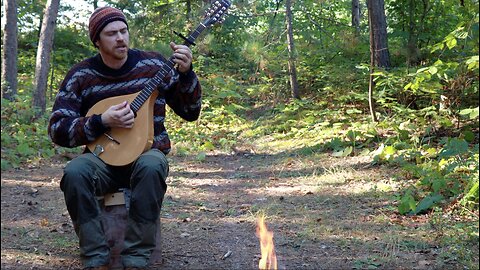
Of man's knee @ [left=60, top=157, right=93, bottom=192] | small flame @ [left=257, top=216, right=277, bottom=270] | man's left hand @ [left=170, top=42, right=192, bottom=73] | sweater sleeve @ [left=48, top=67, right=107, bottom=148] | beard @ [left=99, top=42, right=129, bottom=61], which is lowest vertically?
small flame @ [left=257, top=216, right=277, bottom=270]

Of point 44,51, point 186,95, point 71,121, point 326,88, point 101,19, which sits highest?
point 44,51

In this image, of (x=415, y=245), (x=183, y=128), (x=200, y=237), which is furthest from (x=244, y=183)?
(x=183, y=128)

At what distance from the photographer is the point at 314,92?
1148 cm

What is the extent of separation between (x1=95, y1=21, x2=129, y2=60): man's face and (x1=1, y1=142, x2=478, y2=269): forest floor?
106 centimetres

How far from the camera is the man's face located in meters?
3.32

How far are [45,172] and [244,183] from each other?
240 cm

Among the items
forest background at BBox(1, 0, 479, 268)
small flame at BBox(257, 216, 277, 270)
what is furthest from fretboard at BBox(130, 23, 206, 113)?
small flame at BBox(257, 216, 277, 270)

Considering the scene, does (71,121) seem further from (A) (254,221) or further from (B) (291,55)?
(B) (291,55)

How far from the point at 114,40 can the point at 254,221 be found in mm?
1985

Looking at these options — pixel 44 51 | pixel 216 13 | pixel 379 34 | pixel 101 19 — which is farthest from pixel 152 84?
pixel 44 51

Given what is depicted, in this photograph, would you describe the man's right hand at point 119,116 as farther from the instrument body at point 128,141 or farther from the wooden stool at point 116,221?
the wooden stool at point 116,221

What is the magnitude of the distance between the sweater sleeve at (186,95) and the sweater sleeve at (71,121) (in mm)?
541

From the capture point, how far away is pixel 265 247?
3.41m

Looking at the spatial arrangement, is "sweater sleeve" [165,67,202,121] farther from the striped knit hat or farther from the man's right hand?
the striped knit hat
